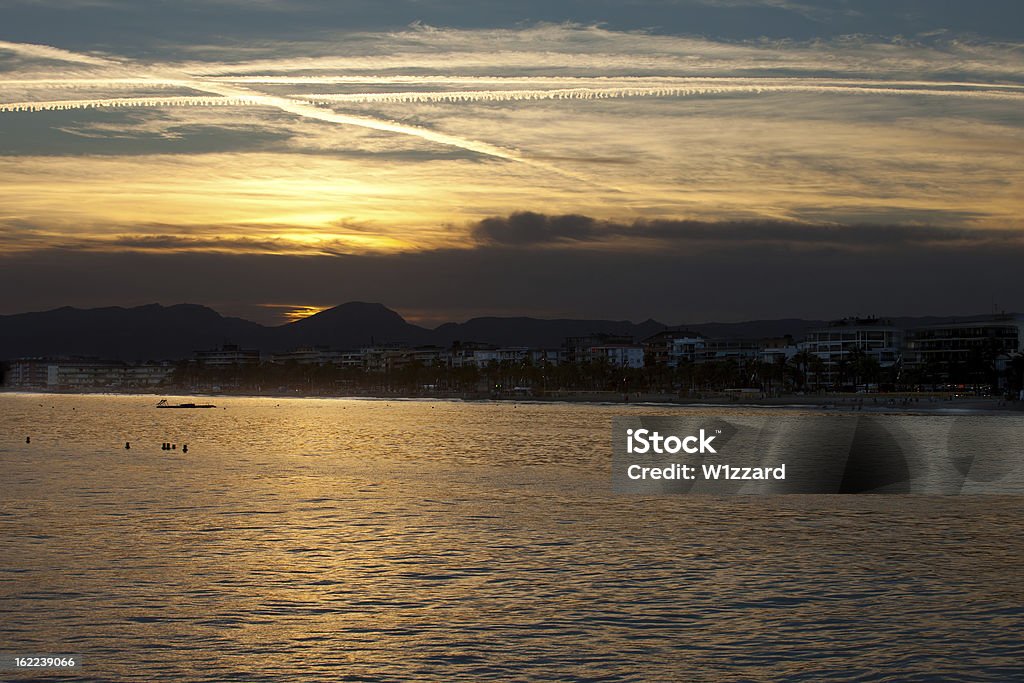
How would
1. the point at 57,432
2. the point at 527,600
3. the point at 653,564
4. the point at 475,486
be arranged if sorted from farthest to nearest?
the point at 57,432 → the point at 475,486 → the point at 653,564 → the point at 527,600

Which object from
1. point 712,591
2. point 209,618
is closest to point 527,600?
point 712,591

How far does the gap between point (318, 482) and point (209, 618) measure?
31.5 meters

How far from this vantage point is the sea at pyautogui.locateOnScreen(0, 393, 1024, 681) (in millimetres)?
19578

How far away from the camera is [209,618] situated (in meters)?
22.7

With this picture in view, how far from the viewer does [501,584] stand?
26.5 metres

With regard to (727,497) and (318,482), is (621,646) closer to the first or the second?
(727,497)

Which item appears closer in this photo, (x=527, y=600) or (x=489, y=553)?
(x=527, y=600)

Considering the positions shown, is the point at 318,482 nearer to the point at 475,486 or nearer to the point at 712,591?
the point at 475,486

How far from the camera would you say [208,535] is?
3444cm

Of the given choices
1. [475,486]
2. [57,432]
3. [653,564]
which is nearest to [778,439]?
[475,486]

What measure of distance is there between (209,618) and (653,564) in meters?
11.4

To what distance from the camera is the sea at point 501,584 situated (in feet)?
64.2

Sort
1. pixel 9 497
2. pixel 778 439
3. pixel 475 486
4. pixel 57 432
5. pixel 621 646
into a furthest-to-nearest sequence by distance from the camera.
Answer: pixel 57 432 → pixel 778 439 → pixel 475 486 → pixel 9 497 → pixel 621 646

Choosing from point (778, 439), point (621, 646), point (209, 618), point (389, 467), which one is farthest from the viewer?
point (778, 439)
